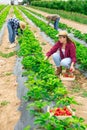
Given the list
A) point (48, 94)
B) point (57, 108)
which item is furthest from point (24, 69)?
point (57, 108)

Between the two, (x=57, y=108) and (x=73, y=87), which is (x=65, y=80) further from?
(x=57, y=108)

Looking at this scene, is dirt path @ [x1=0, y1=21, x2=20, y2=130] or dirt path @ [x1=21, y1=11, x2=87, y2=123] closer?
dirt path @ [x1=0, y1=21, x2=20, y2=130]

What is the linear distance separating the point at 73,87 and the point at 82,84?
0.32 m

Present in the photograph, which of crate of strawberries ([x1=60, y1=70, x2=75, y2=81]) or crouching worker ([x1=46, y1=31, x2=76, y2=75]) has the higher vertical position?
crouching worker ([x1=46, y1=31, x2=76, y2=75])

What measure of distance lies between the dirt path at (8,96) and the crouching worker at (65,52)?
1.19 metres

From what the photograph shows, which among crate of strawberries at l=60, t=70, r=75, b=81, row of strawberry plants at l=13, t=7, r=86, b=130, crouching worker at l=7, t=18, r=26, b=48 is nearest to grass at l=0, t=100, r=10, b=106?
row of strawberry plants at l=13, t=7, r=86, b=130

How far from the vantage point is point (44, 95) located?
20.8 feet

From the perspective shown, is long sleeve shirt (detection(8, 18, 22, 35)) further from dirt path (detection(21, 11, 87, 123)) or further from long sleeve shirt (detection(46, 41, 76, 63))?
long sleeve shirt (detection(46, 41, 76, 63))

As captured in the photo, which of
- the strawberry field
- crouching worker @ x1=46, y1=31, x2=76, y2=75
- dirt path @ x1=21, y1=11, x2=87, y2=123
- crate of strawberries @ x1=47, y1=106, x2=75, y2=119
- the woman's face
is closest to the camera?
the strawberry field

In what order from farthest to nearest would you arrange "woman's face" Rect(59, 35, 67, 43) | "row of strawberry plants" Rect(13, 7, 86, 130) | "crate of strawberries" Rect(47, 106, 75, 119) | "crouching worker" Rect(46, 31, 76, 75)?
1. "crouching worker" Rect(46, 31, 76, 75)
2. "woman's face" Rect(59, 35, 67, 43)
3. "crate of strawberries" Rect(47, 106, 75, 119)
4. "row of strawberry plants" Rect(13, 7, 86, 130)

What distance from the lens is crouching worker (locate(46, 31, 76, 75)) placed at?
8.46 metres

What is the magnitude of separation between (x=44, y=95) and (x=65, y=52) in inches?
103

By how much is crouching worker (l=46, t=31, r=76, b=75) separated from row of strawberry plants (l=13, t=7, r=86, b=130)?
0.41 m

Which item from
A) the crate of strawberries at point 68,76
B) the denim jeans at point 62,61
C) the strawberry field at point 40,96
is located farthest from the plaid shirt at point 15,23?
the crate of strawberries at point 68,76
